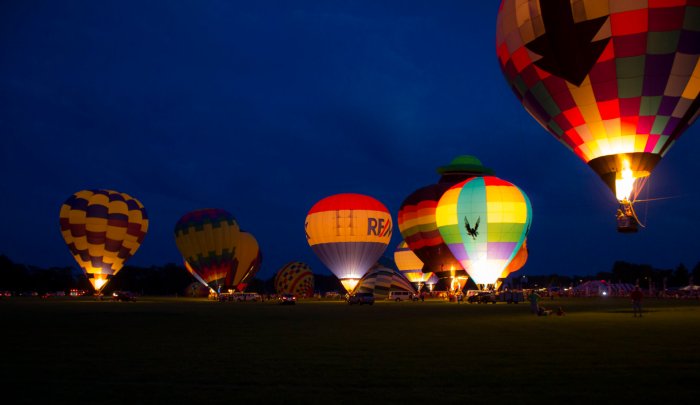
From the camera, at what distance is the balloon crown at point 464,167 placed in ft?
212

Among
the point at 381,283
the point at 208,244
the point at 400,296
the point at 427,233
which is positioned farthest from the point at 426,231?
the point at 208,244

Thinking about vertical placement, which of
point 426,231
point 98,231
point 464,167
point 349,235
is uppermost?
point 464,167

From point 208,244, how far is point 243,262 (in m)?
12.0

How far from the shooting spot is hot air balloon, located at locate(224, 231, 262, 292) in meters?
66.5

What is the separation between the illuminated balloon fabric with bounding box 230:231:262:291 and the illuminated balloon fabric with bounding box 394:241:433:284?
1695cm

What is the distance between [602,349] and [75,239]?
1932 inches

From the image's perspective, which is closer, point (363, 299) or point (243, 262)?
point (363, 299)

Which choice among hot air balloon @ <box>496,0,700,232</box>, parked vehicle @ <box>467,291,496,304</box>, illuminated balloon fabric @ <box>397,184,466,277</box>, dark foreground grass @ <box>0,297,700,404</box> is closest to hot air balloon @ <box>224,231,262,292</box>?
illuminated balloon fabric @ <box>397,184,466,277</box>

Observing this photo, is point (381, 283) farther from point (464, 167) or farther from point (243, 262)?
point (243, 262)

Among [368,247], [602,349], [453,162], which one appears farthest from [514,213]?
[602,349]

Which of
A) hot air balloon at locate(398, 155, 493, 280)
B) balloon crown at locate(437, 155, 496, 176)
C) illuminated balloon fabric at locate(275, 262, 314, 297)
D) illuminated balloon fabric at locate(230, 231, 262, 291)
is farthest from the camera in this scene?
illuminated balloon fabric at locate(275, 262, 314, 297)

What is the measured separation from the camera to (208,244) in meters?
59.9

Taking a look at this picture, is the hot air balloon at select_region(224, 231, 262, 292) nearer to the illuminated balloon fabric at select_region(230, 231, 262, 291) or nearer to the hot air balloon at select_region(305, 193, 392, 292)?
the illuminated balloon fabric at select_region(230, 231, 262, 291)

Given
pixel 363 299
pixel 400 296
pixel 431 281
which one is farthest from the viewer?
pixel 431 281
